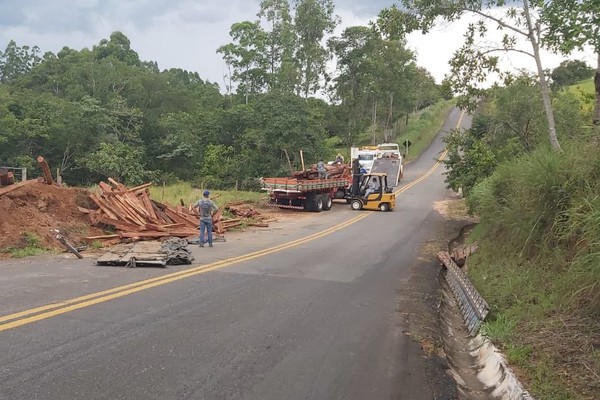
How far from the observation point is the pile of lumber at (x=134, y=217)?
49.2ft

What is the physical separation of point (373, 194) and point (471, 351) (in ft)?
68.5

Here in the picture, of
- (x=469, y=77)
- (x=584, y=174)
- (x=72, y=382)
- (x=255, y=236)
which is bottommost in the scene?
(x=255, y=236)

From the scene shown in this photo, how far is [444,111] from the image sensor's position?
94.3 meters

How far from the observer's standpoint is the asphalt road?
14.9 feet

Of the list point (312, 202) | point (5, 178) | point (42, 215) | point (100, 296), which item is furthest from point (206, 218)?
point (312, 202)

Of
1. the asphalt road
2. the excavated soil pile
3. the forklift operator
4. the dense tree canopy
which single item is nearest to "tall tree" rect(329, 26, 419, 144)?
the dense tree canopy

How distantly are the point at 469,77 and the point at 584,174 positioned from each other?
327 inches

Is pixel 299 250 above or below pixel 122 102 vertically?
below

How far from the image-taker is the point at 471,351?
6.46m

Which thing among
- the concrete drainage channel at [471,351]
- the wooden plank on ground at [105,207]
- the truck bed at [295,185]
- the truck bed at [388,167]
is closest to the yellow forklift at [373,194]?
the truck bed at [295,185]

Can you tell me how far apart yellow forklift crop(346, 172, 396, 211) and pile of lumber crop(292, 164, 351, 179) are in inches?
82.5

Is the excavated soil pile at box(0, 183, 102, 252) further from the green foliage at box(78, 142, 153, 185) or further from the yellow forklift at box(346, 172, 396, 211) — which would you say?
the green foliage at box(78, 142, 153, 185)

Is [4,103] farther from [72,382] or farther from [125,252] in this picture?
[72,382]

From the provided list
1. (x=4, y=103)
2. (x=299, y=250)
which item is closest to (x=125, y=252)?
(x=299, y=250)
